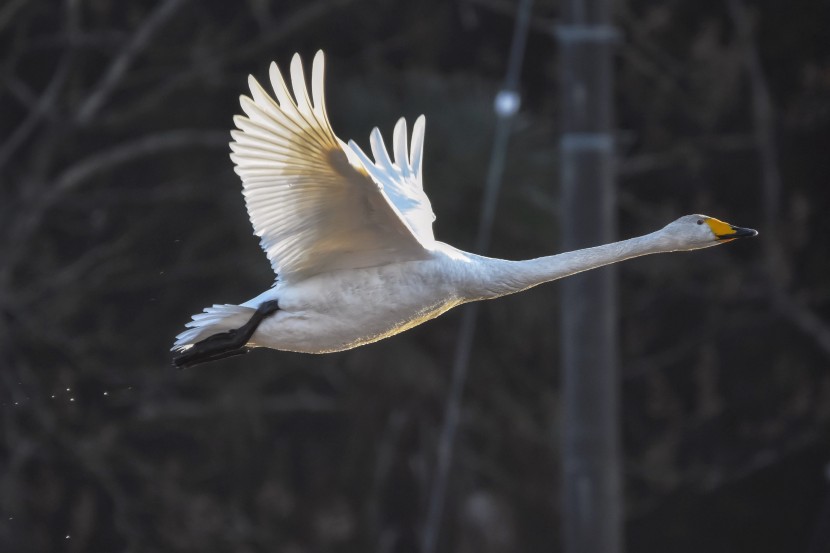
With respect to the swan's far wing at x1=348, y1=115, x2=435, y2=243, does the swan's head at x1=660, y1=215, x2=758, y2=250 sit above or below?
below

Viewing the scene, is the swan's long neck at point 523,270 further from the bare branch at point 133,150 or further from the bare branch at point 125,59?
the bare branch at point 125,59

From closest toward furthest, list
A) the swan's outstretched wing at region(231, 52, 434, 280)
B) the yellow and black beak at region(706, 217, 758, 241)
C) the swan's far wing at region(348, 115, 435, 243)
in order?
the swan's outstretched wing at region(231, 52, 434, 280) < the yellow and black beak at region(706, 217, 758, 241) < the swan's far wing at region(348, 115, 435, 243)

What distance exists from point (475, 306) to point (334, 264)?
6211 millimetres

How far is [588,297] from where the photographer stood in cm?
638

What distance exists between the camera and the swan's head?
5.04 m

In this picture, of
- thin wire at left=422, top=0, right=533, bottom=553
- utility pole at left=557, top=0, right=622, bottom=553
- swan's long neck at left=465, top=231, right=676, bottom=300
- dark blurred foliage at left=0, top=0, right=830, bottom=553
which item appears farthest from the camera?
dark blurred foliage at left=0, top=0, right=830, bottom=553

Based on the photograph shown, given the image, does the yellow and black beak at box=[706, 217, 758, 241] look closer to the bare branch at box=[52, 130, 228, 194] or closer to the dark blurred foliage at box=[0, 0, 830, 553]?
the dark blurred foliage at box=[0, 0, 830, 553]

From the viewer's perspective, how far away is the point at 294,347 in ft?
16.0

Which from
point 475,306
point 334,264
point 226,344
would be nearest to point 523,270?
point 334,264

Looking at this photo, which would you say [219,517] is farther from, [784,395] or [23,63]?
[784,395]

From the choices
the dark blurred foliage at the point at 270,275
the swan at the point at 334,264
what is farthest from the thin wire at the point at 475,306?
the swan at the point at 334,264

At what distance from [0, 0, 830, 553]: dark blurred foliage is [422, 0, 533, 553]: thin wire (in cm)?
10

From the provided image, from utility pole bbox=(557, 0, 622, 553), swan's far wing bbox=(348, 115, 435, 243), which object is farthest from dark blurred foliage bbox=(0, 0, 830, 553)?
swan's far wing bbox=(348, 115, 435, 243)

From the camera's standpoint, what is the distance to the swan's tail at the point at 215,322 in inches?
192
